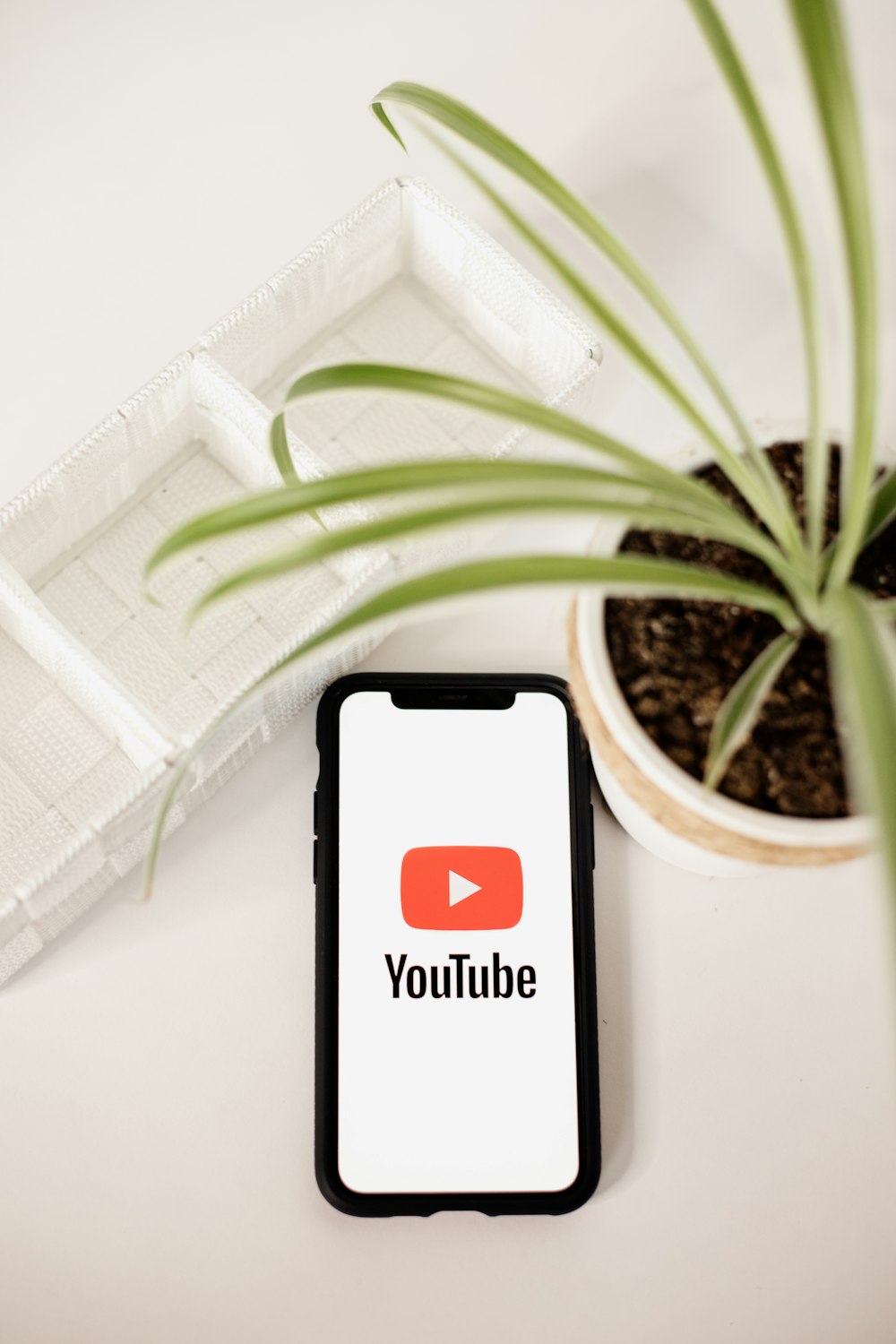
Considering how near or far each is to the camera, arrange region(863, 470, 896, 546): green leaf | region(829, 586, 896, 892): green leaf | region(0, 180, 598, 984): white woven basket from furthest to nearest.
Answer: region(0, 180, 598, 984): white woven basket → region(863, 470, 896, 546): green leaf → region(829, 586, 896, 892): green leaf

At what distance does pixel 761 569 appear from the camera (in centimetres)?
42

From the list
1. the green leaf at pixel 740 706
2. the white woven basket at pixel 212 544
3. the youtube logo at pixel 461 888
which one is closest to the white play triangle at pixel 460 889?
the youtube logo at pixel 461 888

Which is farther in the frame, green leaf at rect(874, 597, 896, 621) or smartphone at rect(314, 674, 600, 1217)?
smartphone at rect(314, 674, 600, 1217)

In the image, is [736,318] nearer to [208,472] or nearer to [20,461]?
[208,472]

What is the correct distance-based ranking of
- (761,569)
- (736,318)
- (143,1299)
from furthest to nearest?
(736,318), (143,1299), (761,569)

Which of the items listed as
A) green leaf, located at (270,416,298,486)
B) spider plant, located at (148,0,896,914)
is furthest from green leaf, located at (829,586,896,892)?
green leaf, located at (270,416,298,486)

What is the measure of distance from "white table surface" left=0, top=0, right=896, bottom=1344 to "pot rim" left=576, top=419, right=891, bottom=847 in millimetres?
193

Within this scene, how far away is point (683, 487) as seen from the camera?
0.33 m

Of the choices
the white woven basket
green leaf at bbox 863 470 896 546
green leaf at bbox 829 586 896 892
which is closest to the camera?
green leaf at bbox 829 586 896 892

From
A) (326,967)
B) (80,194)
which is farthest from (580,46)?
(326,967)

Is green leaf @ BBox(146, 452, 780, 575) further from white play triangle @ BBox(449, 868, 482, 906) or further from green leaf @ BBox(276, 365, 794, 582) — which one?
white play triangle @ BBox(449, 868, 482, 906)

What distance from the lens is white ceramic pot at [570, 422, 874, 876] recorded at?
38cm

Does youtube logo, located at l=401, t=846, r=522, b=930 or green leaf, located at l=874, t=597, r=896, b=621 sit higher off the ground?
green leaf, located at l=874, t=597, r=896, b=621

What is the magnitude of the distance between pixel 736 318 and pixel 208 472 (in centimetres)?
32
